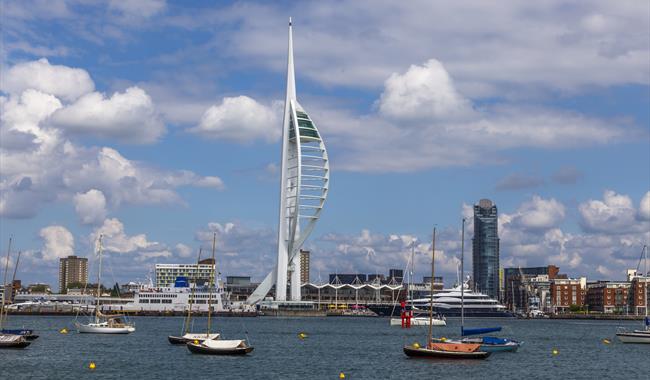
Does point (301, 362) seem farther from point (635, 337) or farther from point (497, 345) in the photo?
point (635, 337)

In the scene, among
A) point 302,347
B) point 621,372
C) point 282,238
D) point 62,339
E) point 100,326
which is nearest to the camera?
point 621,372

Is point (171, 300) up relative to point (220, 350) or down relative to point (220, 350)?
up

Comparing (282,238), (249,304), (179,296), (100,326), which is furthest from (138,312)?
(100,326)

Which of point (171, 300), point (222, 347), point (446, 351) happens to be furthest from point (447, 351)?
point (171, 300)

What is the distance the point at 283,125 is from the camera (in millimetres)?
170750

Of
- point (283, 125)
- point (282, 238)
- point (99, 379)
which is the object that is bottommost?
point (99, 379)

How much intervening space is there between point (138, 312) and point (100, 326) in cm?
9143

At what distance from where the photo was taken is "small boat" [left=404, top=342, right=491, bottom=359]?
60.3m

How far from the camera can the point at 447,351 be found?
60.3 m

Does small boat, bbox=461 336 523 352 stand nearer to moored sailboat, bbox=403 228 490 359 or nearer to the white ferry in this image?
moored sailboat, bbox=403 228 490 359

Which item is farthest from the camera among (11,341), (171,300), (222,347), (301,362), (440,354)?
(171,300)

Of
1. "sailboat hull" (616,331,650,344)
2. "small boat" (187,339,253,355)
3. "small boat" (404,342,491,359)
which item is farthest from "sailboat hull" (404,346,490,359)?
"sailboat hull" (616,331,650,344)

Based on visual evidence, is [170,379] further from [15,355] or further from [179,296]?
[179,296]

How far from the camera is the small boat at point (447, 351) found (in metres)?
60.3
